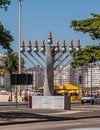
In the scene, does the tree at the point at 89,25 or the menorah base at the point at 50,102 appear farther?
the menorah base at the point at 50,102

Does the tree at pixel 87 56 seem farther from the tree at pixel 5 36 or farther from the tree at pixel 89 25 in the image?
the tree at pixel 5 36

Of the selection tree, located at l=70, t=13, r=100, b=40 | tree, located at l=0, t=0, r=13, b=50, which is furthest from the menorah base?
tree, located at l=0, t=0, r=13, b=50

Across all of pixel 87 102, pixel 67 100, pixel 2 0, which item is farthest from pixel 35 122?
pixel 87 102

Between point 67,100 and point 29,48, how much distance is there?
19.9ft

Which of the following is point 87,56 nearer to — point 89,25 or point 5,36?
point 89,25

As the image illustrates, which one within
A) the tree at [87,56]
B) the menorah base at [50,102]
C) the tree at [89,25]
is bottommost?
the menorah base at [50,102]

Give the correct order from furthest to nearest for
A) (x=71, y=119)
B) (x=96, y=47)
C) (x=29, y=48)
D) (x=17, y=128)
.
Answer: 1. (x=29, y=48)
2. (x=96, y=47)
3. (x=71, y=119)
4. (x=17, y=128)

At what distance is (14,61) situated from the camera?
316 feet

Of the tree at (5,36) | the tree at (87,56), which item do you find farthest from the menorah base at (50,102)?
the tree at (5,36)

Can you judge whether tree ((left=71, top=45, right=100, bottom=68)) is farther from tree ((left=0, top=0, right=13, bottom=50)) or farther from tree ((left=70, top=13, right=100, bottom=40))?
tree ((left=0, top=0, right=13, bottom=50))

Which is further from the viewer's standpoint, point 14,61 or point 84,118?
point 14,61

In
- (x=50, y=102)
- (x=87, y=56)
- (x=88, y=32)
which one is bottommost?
(x=50, y=102)

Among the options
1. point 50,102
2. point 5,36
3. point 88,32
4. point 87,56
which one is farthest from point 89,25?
point 5,36

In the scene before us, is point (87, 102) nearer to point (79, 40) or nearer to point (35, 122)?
point (79, 40)
